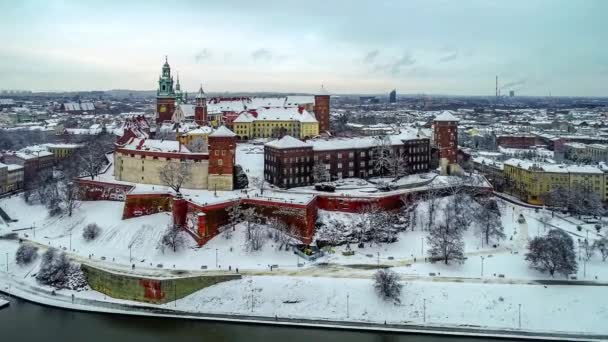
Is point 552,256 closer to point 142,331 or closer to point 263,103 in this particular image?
point 142,331

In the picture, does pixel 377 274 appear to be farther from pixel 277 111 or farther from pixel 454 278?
pixel 277 111

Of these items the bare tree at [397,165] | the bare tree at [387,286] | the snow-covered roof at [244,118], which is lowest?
the bare tree at [387,286]

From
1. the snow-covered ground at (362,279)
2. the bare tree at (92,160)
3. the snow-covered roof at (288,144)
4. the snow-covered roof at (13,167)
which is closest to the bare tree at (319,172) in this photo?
the snow-covered roof at (288,144)

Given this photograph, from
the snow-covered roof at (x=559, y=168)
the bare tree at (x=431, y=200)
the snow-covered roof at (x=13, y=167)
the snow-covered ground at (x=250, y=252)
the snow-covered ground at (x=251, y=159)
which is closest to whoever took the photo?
the snow-covered ground at (x=250, y=252)

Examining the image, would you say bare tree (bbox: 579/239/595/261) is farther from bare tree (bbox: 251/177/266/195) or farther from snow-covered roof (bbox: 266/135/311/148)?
bare tree (bbox: 251/177/266/195)

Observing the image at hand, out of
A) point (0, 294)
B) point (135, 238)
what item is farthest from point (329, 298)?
point (0, 294)

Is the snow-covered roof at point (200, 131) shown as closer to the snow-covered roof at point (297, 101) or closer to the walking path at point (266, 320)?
the walking path at point (266, 320)

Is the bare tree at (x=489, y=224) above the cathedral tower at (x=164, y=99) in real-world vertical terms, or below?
below
